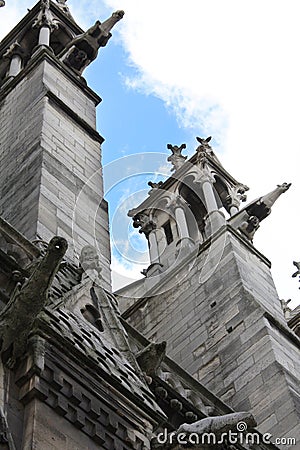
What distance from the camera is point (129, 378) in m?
7.18

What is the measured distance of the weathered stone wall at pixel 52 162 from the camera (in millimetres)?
10539

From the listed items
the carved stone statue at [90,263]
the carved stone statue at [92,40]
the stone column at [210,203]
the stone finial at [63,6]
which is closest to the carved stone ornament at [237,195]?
the stone column at [210,203]

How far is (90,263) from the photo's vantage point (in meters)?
9.07

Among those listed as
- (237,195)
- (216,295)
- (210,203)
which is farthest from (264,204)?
(216,295)

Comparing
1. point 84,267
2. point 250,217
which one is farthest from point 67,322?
point 250,217

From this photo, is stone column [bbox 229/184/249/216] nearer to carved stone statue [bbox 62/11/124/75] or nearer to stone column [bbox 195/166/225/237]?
stone column [bbox 195/166/225/237]

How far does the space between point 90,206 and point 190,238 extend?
7537mm

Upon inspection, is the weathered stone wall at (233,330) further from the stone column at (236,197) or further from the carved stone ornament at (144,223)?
the carved stone ornament at (144,223)

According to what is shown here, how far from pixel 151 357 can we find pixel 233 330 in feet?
17.7

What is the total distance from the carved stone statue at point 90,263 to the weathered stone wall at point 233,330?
3125mm

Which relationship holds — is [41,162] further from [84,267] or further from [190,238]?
[190,238]

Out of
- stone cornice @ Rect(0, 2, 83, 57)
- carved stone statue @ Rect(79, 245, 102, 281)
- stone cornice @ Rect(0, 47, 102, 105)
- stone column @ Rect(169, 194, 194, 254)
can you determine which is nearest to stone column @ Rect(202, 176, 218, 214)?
stone column @ Rect(169, 194, 194, 254)

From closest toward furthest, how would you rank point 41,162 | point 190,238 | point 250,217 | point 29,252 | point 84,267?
1. point 29,252
2. point 84,267
3. point 41,162
4. point 250,217
5. point 190,238

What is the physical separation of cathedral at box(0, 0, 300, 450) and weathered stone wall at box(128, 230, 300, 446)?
26mm
